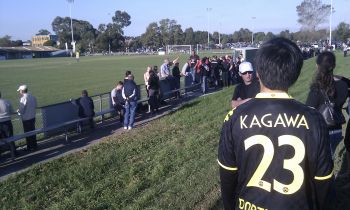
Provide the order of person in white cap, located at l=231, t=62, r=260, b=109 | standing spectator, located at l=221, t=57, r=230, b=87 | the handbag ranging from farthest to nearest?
standing spectator, located at l=221, t=57, r=230, b=87 < person in white cap, located at l=231, t=62, r=260, b=109 < the handbag

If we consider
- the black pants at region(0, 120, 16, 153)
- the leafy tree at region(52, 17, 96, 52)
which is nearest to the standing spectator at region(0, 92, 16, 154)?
the black pants at region(0, 120, 16, 153)

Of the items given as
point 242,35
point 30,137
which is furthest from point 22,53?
point 30,137

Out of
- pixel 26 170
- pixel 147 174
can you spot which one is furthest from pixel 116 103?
pixel 147 174

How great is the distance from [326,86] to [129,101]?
8.80 meters

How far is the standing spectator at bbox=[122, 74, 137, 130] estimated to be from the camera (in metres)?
12.6

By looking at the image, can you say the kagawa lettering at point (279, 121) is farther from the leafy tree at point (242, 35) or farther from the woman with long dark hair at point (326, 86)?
the leafy tree at point (242, 35)

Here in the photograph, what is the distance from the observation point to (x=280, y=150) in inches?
91.3

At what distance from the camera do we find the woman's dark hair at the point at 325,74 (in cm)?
461

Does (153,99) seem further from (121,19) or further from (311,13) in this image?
(121,19)

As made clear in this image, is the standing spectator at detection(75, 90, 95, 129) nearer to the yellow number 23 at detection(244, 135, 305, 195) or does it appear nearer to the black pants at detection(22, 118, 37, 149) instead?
the black pants at detection(22, 118, 37, 149)

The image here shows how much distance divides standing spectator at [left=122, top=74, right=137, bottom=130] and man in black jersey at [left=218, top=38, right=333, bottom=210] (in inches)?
406

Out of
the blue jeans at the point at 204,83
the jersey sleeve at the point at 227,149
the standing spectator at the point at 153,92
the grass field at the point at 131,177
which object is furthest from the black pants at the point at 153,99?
the jersey sleeve at the point at 227,149

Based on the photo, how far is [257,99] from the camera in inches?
93.7

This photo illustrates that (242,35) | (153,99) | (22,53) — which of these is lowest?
(153,99)
